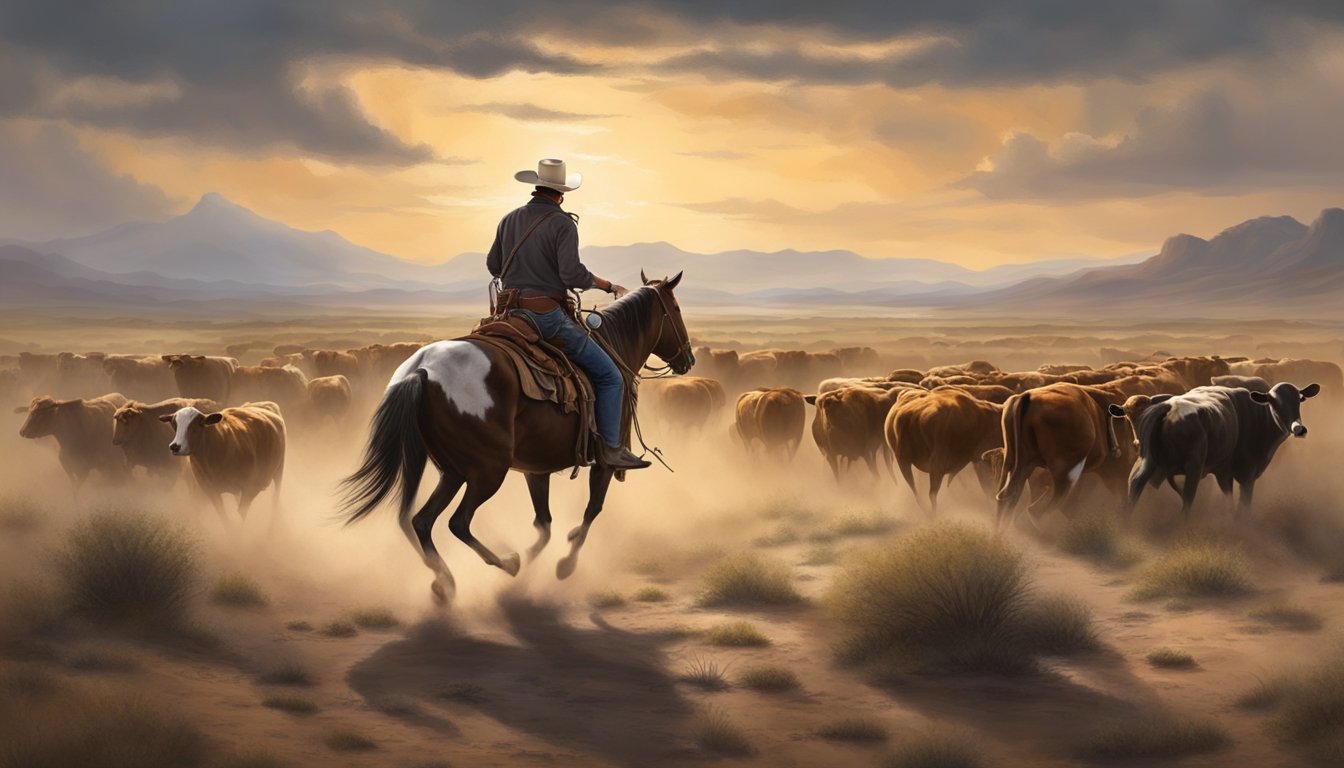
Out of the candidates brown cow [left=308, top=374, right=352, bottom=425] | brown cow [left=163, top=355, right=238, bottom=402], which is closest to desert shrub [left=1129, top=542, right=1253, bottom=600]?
brown cow [left=308, top=374, right=352, bottom=425]

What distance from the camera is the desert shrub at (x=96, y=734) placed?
689 cm

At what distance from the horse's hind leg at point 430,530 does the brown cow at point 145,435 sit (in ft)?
21.0

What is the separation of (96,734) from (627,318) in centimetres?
679

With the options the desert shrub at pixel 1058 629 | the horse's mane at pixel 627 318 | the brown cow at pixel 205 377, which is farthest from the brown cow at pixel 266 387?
the desert shrub at pixel 1058 629

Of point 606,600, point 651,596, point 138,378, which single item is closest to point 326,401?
point 138,378

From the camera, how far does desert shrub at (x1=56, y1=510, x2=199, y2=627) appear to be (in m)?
9.93

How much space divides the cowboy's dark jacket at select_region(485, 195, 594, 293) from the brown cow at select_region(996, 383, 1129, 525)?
5188 mm

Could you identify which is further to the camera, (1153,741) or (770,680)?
(770,680)

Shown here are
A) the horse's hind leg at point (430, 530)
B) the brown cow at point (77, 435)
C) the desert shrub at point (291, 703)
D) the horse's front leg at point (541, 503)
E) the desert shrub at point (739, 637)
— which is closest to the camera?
the desert shrub at point (291, 703)

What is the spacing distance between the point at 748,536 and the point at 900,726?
749 centimetres

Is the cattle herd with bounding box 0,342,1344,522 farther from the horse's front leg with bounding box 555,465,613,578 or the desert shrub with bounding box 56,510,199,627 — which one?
the horse's front leg with bounding box 555,465,613,578

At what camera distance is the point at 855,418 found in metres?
18.2

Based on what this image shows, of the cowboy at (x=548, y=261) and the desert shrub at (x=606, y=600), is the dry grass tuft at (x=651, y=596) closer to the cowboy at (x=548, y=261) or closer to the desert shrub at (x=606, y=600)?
the desert shrub at (x=606, y=600)

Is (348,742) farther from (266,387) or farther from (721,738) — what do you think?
(266,387)
